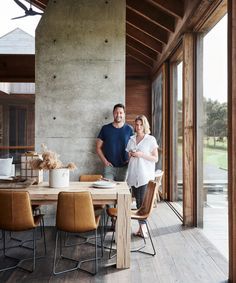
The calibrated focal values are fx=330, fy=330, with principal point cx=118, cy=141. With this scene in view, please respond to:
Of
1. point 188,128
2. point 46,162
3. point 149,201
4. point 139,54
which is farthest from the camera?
point 139,54

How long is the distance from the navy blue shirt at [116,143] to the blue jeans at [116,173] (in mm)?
56

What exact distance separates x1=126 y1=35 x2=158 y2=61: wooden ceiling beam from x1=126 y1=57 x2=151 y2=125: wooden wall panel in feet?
2.55

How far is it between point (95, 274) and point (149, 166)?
1.64 metres

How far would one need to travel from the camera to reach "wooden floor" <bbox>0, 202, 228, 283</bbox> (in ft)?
9.73

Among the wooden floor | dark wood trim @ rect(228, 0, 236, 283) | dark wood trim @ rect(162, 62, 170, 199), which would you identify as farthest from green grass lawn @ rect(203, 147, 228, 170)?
dark wood trim @ rect(162, 62, 170, 199)

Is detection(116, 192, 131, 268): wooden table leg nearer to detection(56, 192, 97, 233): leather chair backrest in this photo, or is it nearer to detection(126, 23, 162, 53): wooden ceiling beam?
detection(56, 192, 97, 233): leather chair backrest

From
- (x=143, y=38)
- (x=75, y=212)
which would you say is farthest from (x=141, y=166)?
(x=143, y=38)

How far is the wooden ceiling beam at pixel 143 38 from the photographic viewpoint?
23.2 ft

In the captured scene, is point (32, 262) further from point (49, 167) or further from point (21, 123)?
point (21, 123)

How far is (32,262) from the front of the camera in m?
3.37

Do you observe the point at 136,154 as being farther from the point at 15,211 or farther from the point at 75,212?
→ the point at 15,211

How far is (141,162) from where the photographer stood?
4203 mm

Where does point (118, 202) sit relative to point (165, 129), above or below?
below

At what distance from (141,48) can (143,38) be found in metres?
0.84
